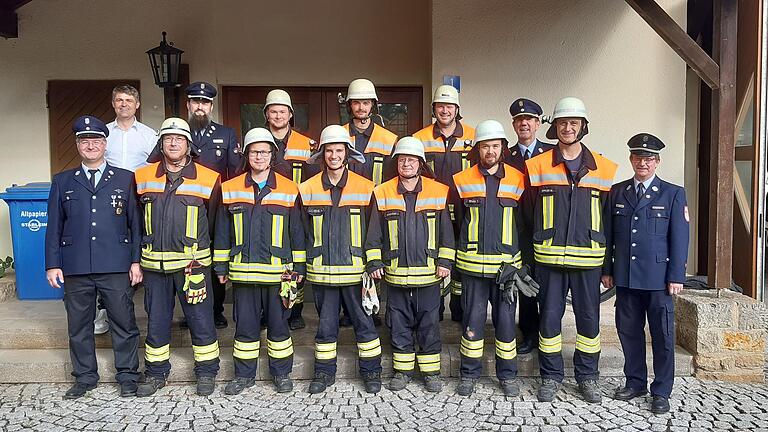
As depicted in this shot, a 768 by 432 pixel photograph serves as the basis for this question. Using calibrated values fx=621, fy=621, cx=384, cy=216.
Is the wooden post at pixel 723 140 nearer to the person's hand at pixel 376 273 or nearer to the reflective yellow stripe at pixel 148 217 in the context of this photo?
the person's hand at pixel 376 273

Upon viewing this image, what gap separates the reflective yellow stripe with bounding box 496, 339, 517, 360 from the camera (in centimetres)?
465

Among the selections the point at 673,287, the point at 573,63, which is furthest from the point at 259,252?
the point at 573,63

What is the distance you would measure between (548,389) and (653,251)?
1249 mm

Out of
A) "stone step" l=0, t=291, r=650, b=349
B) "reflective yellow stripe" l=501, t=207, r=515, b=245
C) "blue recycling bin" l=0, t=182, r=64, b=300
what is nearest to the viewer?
"reflective yellow stripe" l=501, t=207, r=515, b=245

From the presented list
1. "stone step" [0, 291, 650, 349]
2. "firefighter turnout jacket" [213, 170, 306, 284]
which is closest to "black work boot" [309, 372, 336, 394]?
"stone step" [0, 291, 650, 349]

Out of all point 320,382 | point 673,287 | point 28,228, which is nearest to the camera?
point 673,287

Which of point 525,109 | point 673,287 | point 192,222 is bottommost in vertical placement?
point 673,287

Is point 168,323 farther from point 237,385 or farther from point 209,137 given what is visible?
point 209,137

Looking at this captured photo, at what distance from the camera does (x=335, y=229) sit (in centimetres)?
458

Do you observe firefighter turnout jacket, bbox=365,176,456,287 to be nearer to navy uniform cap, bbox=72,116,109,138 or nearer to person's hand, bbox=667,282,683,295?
person's hand, bbox=667,282,683,295

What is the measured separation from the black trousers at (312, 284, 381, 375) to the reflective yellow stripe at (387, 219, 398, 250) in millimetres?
418

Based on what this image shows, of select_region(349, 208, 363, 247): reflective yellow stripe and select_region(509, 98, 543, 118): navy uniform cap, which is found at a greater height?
select_region(509, 98, 543, 118): navy uniform cap

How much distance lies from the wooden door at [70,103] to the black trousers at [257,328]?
4.26 metres

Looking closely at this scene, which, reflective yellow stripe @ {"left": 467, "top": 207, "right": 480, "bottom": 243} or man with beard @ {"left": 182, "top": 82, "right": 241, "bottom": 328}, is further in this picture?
man with beard @ {"left": 182, "top": 82, "right": 241, "bottom": 328}
